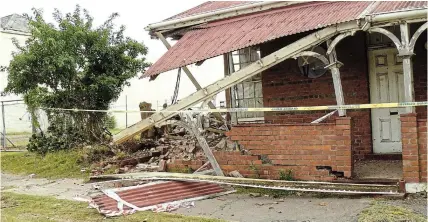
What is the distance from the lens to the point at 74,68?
430 inches

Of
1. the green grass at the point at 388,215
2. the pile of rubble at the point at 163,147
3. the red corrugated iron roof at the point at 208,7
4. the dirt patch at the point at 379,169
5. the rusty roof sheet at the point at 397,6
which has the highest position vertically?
the red corrugated iron roof at the point at 208,7

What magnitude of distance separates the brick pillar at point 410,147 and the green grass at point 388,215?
0.86m

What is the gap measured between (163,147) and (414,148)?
610 cm

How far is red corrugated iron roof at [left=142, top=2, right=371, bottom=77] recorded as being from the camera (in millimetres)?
6883

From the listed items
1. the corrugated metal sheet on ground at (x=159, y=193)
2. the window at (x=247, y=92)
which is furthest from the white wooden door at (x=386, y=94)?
the corrugated metal sheet on ground at (x=159, y=193)

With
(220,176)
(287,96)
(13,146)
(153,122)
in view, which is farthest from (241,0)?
(13,146)

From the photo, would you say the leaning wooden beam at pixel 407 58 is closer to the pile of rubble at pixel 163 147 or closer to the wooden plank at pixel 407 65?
the wooden plank at pixel 407 65

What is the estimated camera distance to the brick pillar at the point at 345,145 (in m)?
6.48

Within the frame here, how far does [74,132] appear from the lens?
11586 mm

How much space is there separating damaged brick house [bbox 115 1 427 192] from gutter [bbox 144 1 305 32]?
22 mm

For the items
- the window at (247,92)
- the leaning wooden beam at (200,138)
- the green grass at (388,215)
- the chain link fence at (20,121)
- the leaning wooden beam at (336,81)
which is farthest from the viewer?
the chain link fence at (20,121)

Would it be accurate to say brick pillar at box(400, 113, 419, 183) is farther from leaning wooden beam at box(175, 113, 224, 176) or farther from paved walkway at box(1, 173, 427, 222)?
leaning wooden beam at box(175, 113, 224, 176)

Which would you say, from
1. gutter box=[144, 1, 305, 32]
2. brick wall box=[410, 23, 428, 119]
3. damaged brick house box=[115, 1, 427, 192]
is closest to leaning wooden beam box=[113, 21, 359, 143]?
damaged brick house box=[115, 1, 427, 192]

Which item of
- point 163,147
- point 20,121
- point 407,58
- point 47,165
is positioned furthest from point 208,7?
point 20,121
